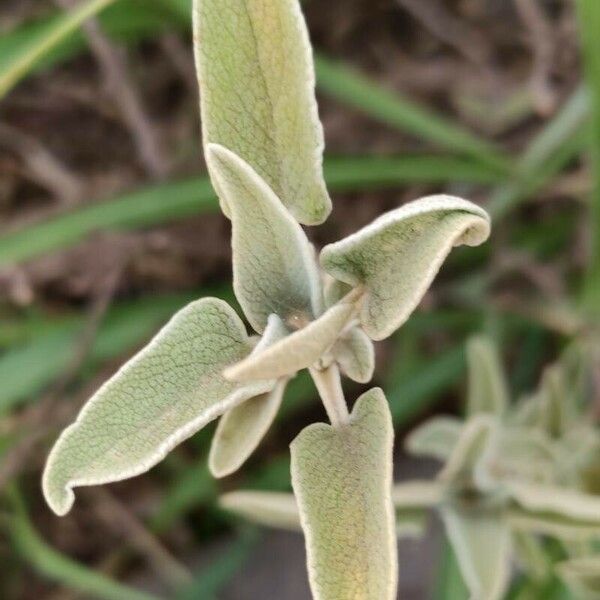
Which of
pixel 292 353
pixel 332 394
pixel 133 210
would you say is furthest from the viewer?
pixel 133 210

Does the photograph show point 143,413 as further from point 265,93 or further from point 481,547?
point 481,547

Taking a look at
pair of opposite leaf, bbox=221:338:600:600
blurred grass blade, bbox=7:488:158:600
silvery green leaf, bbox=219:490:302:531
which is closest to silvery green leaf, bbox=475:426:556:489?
pair of opposite leaf, bbox=221:338:600:600

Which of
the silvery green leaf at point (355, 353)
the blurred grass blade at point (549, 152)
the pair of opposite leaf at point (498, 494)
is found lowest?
the pair of opposite leaf at point (498, 494)

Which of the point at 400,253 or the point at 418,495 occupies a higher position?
the point at 400,253

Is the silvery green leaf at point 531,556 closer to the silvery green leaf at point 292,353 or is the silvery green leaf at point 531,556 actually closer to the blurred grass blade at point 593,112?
the blurred grass blade at point 593,112

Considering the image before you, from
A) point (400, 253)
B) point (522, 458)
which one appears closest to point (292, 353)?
point (400, 253)

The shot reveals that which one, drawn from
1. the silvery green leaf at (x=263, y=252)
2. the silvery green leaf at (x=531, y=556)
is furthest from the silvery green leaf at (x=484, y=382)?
the silvery green leaf at (x=263, y=252)
